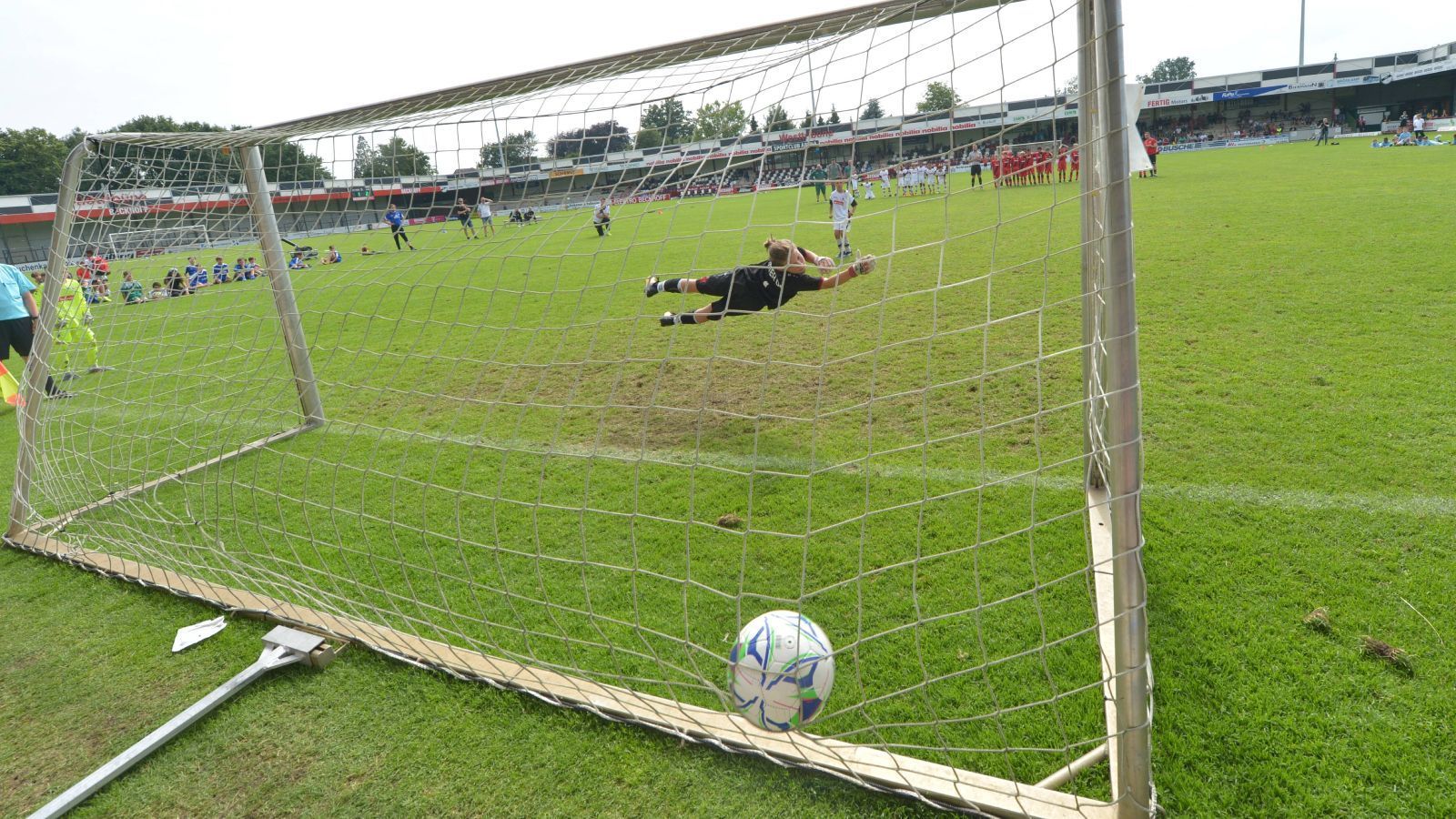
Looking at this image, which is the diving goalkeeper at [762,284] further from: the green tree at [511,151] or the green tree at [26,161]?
the green tree at [26,161]

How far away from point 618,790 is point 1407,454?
161 inches

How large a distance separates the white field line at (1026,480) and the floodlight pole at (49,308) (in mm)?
1888

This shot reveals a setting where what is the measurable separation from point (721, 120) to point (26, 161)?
59905mm

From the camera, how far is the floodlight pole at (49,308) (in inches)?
163

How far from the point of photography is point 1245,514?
10.7 feet

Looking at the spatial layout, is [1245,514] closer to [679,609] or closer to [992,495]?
[992,495]

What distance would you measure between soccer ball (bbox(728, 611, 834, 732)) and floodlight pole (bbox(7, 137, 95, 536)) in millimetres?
4521

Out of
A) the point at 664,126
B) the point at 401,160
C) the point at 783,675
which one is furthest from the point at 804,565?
the point at 401,160

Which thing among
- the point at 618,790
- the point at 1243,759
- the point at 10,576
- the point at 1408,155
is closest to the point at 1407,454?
the point at 1243,759

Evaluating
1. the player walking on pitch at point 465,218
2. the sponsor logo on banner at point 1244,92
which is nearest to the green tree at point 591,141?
the player walking on pitch at point 465,218

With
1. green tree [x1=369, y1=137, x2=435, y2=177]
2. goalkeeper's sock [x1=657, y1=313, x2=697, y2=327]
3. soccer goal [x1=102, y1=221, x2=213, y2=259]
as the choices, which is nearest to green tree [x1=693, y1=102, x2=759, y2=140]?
goalkeeper's sock [x1=657, y1=313, x2=697, y2=327]

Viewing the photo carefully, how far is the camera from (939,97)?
97.3 inches

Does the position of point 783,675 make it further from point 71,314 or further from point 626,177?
point 71,314

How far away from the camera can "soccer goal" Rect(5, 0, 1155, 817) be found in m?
2.27
